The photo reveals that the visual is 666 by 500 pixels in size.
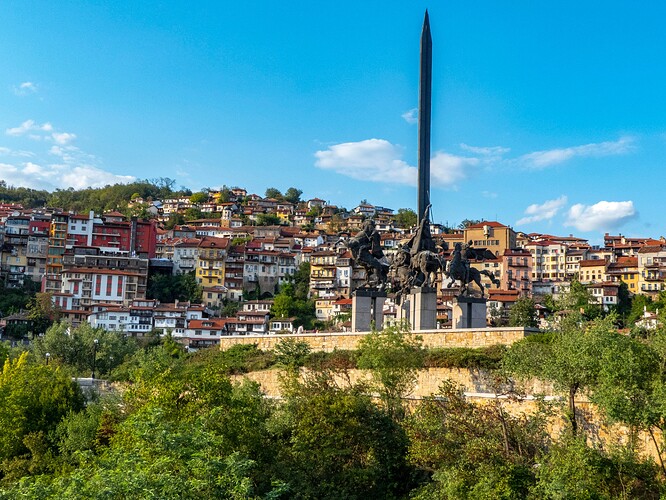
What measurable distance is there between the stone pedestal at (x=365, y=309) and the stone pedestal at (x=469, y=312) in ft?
10.4

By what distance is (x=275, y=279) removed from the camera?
10081 cm

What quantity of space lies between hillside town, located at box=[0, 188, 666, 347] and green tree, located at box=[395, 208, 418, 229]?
6.79 metres

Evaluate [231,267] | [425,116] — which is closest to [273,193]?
[231,267]

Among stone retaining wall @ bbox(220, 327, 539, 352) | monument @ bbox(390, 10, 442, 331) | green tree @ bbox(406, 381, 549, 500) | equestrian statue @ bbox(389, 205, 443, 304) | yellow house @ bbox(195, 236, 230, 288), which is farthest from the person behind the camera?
yellow house @ bbox(195, 236, 230, 288)

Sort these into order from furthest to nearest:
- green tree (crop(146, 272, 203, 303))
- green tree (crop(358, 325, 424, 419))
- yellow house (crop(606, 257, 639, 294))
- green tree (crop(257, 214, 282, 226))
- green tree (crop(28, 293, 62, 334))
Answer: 1. green tree (crop(257, 214, 282, 226))
2. green tree (crop(146, 272, 203, 303))
3. yellow house (crop(606, 257, 639, 294))
4. green tree (crop(28, 293, 62, 334))
5. green tree (crop(358, 325, 424, 419))

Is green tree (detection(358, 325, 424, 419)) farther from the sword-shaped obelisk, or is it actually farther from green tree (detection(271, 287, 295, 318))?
green tree (detection(271, 287, 295, 318))

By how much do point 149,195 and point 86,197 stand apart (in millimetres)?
11392

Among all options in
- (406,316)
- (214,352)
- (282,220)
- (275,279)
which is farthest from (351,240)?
(282,220)

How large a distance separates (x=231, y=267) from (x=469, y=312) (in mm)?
67369

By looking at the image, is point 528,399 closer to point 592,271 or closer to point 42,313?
point 42,313

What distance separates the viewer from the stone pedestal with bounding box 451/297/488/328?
3322 cm

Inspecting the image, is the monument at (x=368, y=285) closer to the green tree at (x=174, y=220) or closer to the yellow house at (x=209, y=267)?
the yellow house at (x=209, y=267)

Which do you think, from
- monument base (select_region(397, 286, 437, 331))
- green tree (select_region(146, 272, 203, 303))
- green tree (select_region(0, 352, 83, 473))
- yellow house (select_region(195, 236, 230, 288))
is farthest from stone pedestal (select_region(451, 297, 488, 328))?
yellow house (select_region(195, 236, 230, 288))

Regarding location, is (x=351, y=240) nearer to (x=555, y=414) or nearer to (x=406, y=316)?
(x=406, y=316)
